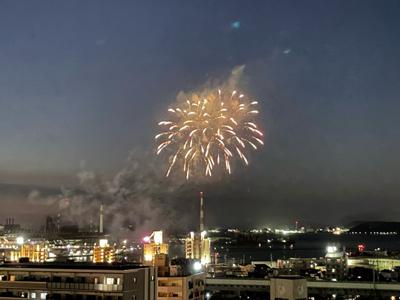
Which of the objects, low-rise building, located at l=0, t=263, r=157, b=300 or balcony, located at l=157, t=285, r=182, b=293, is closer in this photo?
low-rise building, located at l=0, t=263, r=157, b=300

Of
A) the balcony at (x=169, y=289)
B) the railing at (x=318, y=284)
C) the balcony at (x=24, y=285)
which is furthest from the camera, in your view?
the railing at (x=318, y=284)

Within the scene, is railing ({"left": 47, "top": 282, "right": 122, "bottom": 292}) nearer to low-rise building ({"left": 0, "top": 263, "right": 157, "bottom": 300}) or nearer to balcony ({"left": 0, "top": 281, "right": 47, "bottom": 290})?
low-rise building ({"left": 0, "top": 263, "right": 157, "bottom": 300})

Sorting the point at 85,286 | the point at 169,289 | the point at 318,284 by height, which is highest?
the point at 85,286

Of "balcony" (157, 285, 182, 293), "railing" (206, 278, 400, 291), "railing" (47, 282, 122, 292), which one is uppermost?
"railing" (47, 282, 122, 292)

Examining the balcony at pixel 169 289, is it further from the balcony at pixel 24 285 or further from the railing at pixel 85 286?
the balcony at pixel 24 285

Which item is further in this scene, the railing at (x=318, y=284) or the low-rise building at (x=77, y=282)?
the railing at (x=318, y=284)

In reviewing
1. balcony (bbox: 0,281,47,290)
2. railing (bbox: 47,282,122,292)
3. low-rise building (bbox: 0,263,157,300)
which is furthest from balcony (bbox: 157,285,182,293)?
balcony (bbox: 0,281,47,290)

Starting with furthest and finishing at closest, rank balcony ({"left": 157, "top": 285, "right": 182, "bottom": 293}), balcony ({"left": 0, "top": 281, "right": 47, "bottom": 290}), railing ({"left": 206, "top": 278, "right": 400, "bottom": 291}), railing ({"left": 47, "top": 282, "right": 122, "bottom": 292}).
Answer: railing ({"left": 206, "top": 278, "right": 400, "bottom": 291}), balcony ({"left": 157, "top": 285, "right": 182, "bottom": 293}), balcony ({"left": 0, "top": 281, "right": 47, "bottom": 290}), railing ({"left": 47, "top": 282, "right": 122, "bottom": 292})

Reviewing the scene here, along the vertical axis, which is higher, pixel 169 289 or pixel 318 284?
pixel 169 289

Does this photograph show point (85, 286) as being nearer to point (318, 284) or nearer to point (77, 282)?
point (77, 282)

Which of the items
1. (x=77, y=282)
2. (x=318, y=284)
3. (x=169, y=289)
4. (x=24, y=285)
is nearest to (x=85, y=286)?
(x=77, y=282)

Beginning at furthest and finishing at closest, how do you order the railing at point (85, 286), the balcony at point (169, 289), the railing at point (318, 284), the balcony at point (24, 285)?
the railing at point (318, 284) < the balcony at point (169, 289) < the balcony at point (24, 285) < the railing at point (85, 286)

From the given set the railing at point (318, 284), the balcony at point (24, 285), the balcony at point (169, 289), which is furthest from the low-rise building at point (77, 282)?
the railing at point (318, 284)

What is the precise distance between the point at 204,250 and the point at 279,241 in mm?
57979
